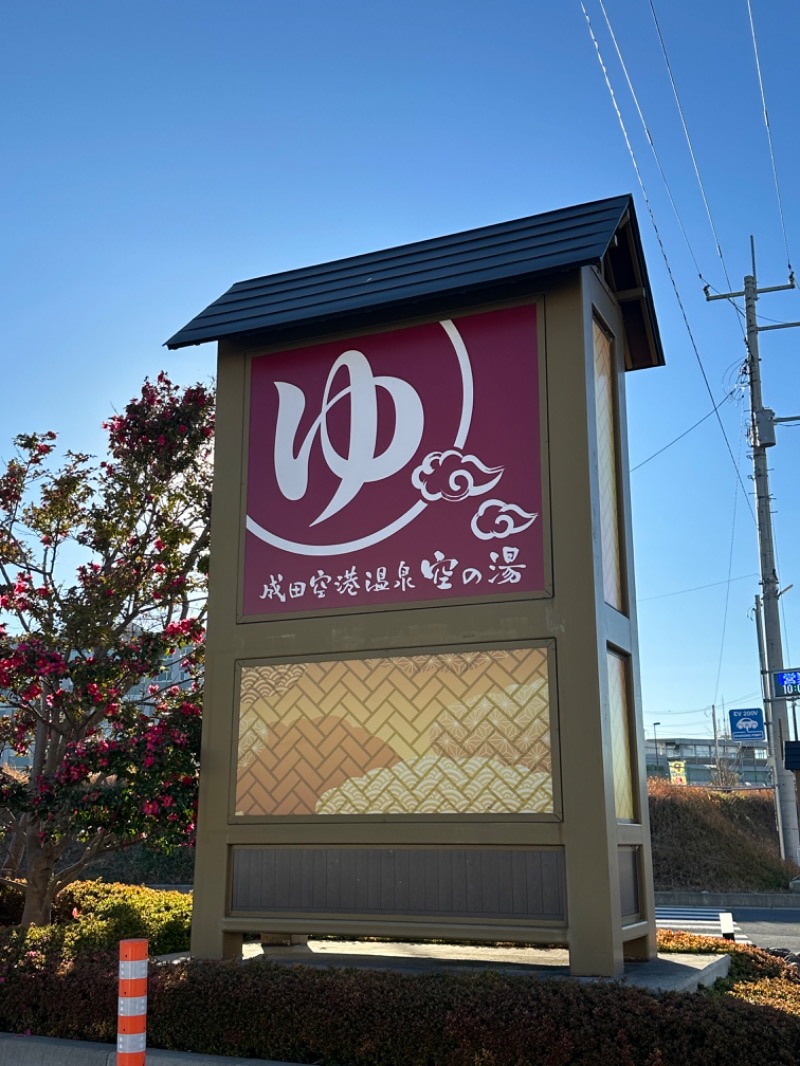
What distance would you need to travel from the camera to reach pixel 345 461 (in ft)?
32.2

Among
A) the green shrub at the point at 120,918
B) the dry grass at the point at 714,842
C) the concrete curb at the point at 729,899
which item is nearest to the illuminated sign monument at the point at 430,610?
the green shrub at the point at 120,918

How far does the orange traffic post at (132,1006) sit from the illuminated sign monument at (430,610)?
3378 mm

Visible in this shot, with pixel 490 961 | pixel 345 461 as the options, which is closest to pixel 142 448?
pixel 345 461

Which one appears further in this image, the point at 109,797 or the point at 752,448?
the point at 752,448

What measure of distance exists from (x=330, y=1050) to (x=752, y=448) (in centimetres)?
2165

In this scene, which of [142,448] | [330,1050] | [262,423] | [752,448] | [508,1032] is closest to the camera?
[508,1032]

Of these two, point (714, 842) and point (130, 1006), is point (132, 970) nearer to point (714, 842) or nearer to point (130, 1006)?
point (130, 1006)

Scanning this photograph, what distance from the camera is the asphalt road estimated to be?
1504 cm

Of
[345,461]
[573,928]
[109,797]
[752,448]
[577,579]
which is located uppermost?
[752,448]

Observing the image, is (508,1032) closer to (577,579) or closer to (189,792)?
(577,579)

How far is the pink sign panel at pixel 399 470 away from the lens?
9.08 m

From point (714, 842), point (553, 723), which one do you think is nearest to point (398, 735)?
point (553, 723)

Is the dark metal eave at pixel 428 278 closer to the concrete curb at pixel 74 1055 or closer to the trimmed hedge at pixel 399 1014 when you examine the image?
the trimmed hedge at pixel 399 1014

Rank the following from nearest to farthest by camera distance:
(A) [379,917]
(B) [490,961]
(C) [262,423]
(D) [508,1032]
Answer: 1. (D) [508,1032]
2. (A) [379,917]
3. (B) [490,961]
4. (C) [262,423]
